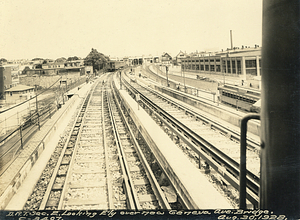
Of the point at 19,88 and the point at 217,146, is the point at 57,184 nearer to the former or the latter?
the point at 19,88

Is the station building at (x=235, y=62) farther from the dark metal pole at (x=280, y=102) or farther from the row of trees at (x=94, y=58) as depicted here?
the row of trees at (x=94, y=58)

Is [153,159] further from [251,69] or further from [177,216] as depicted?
[177,216]

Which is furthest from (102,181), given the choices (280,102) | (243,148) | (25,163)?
(280,102)

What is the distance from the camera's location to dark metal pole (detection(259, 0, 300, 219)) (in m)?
2.30

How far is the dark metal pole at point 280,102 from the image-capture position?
7.56ft

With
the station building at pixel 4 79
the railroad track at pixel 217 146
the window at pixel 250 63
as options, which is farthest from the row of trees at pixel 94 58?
the window at pixel 250 63

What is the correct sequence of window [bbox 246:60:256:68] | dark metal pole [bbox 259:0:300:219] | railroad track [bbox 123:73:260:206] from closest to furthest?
dark metal pole [bbox 259:0:300:219], railroad track [bbox 123:73:260:206], window [bbox 246:60:256:68]

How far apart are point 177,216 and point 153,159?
3869 millimetres

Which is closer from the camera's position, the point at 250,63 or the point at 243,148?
the point at 243,148

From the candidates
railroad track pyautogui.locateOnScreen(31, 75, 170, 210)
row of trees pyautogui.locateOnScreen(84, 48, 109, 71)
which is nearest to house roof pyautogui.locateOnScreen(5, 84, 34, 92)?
row of trees pyautogui.locateOnScreen(84, 48, 109, 71)

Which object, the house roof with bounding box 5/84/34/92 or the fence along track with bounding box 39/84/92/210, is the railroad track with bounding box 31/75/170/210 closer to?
the fence along track with bounding box 39/84/92/210

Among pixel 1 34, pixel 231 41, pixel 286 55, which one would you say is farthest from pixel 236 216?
pixel 1 34

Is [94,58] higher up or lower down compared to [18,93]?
higher up

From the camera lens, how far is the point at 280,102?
7.66ft
